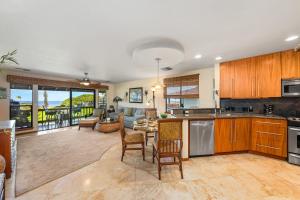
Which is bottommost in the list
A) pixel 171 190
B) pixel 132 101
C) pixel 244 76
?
pixel 171 190

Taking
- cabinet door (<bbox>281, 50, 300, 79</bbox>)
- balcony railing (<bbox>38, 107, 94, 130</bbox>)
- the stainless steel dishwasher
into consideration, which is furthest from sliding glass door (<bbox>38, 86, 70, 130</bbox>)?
cabinet door (<bbox>281, 50, 300, 79</bbox>)

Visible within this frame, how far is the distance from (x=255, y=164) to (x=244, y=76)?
85.4 inches

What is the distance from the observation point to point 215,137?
3406mm

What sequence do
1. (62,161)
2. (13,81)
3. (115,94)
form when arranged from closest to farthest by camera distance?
(62,161)
(13,81)
(115,94)

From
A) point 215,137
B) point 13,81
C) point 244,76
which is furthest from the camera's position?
point 13,81

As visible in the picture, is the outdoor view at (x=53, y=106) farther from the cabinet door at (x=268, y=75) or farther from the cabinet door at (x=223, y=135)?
the cabinet door at (x=268, y=75)

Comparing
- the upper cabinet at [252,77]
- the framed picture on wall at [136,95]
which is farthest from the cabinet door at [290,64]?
the framed picture on wall at [136,95]

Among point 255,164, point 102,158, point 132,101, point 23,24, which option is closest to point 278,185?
point 255,164

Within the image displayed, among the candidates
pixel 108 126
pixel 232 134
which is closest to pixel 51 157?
pixel 108 126

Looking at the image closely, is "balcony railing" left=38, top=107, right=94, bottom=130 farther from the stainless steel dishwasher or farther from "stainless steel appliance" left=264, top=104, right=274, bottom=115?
"stainless steel appliance" left=264, top=104, right=274, bottom=115

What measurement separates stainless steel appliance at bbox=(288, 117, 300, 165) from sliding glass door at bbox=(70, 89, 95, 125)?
8.13 m

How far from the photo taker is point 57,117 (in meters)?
6.89

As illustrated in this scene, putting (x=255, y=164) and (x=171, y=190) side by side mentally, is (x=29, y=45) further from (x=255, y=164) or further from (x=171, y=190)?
(x=255, y=164)

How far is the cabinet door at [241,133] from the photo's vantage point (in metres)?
3.46
